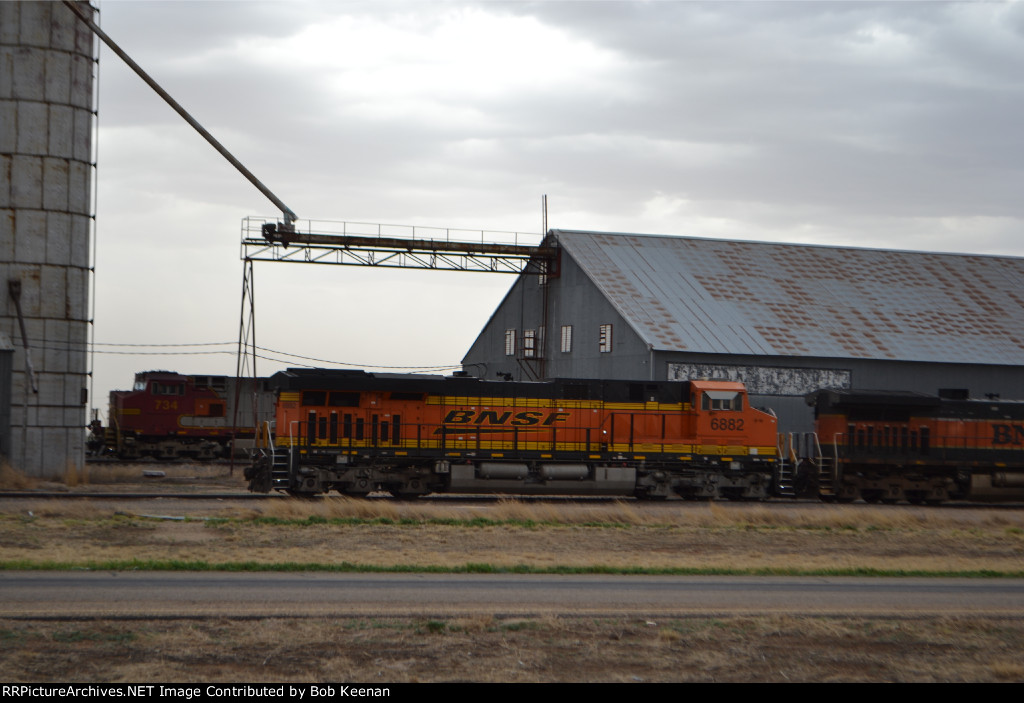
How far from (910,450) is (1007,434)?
3611mm

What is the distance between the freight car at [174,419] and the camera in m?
42.6

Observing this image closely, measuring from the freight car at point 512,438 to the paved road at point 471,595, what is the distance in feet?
43.8

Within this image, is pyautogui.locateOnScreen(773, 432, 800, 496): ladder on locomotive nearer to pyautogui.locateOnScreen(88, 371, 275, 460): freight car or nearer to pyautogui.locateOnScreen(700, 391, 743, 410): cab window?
pyautogui.locateOnScreen(700, 391, 743, 410): cab window

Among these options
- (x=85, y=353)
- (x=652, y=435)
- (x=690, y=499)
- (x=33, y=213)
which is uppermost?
(x=33, y=213)

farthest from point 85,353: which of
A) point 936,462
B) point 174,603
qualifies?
point 936,462

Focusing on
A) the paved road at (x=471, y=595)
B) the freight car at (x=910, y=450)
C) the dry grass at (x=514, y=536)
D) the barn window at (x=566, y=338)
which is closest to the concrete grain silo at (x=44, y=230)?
the dry grass at (x=514, y=536)

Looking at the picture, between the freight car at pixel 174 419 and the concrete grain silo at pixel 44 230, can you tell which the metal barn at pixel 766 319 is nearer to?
the freight car at pixel 174 419

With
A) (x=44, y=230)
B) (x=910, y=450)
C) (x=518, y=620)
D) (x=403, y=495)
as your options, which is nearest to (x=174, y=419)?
(x=44, y=230)

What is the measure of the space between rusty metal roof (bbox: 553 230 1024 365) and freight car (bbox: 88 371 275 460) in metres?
16.7

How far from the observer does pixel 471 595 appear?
41.9 ft

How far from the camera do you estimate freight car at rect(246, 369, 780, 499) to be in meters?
A: 27.2

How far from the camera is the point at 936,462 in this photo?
31766 millimetres

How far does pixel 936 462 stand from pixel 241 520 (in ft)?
72.1
